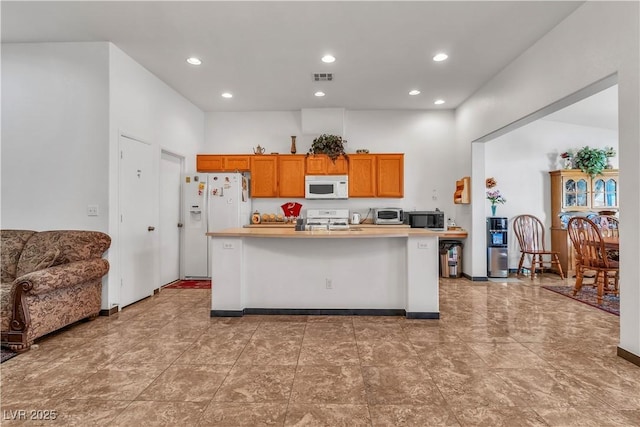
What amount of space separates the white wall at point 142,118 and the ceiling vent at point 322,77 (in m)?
2.33

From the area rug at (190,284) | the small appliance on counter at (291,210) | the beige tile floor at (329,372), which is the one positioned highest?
the small appliance on counter at (291,210)

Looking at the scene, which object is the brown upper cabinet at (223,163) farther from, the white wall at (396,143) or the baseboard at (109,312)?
the baseboard at (109,312)

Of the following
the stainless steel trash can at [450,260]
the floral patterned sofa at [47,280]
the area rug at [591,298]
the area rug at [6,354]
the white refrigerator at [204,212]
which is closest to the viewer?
the area rug at [6,354]

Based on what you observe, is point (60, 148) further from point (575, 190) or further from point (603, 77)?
point (575, 190)

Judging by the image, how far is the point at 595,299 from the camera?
4.05 metres

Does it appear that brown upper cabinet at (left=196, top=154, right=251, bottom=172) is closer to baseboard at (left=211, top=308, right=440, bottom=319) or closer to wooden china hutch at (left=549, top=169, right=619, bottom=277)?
baseboard at (left=211, top=308, right=440, bottom=319)

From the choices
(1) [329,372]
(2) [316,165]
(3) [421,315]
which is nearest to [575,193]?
(3) [421,315]

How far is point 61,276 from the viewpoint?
284 centimetres

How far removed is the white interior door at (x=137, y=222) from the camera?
12.3 feet

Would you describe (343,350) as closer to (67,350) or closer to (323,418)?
(323,418)

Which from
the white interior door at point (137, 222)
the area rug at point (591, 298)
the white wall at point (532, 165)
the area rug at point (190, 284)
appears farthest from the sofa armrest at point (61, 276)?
the white wall at point (532, 165)

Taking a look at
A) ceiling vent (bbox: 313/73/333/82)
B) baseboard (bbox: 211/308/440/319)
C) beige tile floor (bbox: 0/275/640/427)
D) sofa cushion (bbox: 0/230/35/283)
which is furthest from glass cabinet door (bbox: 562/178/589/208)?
sofa cushion (bbox: 0/230/35/283)

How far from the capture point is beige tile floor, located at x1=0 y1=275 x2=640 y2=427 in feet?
5.83

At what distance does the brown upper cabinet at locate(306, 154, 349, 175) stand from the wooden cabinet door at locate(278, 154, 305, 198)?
16 centimetres
